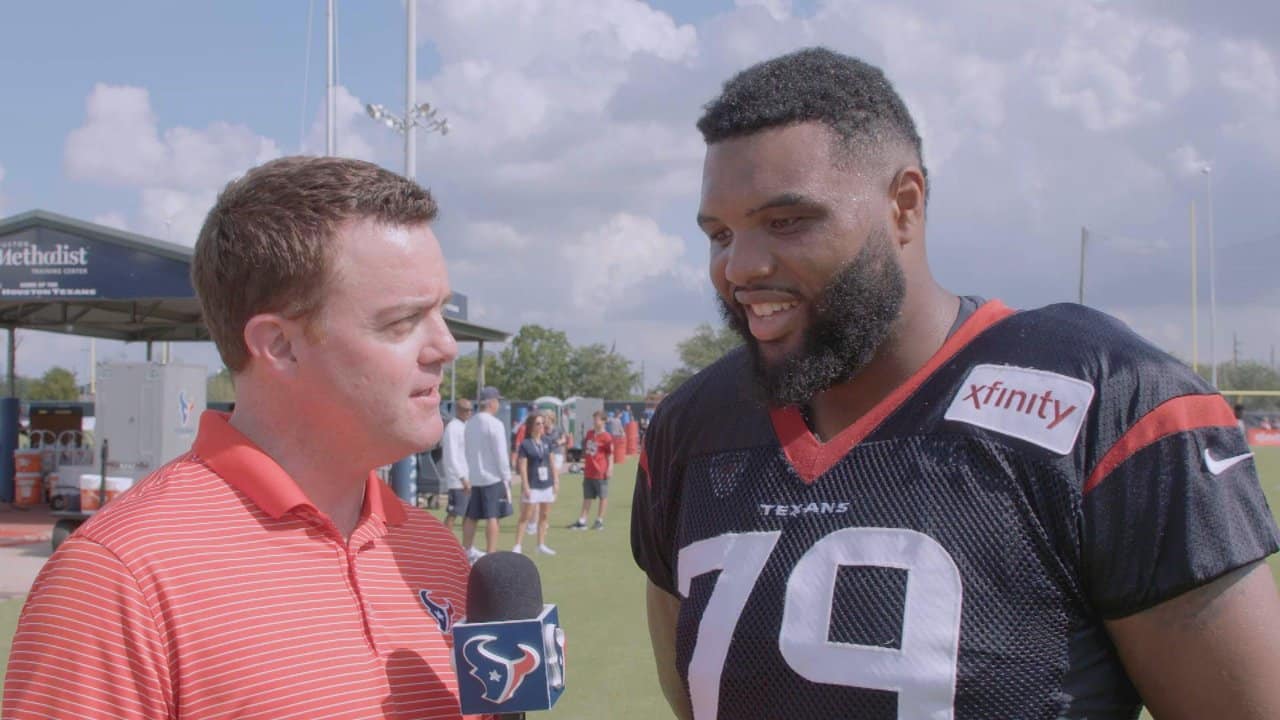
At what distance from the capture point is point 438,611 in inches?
80.8

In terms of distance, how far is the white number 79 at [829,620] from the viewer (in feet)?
5.34

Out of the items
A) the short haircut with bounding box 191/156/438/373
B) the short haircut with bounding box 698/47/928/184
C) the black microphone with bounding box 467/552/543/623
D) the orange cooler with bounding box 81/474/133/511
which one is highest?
the short haircut with bounding box 698/47/928/184

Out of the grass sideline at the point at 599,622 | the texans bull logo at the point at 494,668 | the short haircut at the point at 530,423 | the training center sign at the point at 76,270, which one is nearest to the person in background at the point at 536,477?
the short haircut at the point at 530,423

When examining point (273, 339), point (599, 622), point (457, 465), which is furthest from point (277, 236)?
point (457, 465)

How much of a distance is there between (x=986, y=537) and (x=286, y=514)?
120cm

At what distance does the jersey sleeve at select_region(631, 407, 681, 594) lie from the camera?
221 cm

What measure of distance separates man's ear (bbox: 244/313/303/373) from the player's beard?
885 mm

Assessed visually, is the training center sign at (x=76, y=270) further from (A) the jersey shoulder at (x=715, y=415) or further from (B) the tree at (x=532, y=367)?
(B) the tree at (x=532, y=367)

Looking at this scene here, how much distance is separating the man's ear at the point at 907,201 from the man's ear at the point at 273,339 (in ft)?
3.63

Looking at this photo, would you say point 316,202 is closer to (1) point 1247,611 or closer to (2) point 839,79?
(2) point 839,79

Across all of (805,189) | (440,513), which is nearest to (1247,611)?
(805,189)

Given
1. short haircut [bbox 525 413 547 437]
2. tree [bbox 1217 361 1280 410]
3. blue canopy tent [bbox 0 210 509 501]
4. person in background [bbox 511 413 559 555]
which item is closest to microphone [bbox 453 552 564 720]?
person in background [bbox 511 413 559 555]

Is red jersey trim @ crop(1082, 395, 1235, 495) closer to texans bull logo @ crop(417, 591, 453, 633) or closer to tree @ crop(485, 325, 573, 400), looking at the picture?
texans bull logo @ crop(417, 591, 453, 633)

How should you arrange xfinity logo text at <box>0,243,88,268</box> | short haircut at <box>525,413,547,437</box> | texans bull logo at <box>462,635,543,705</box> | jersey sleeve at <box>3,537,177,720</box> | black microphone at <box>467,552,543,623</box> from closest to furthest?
jersey sleeve at <box>3,537,177,720</box> → texans bull logo at <box>462,635,543,705</box> → black microphone at <box>467,552,543,623</box> → short haircut at <box>525,413,547,437</box> → xfinity logo text at <box>0,243,88,268</box>
